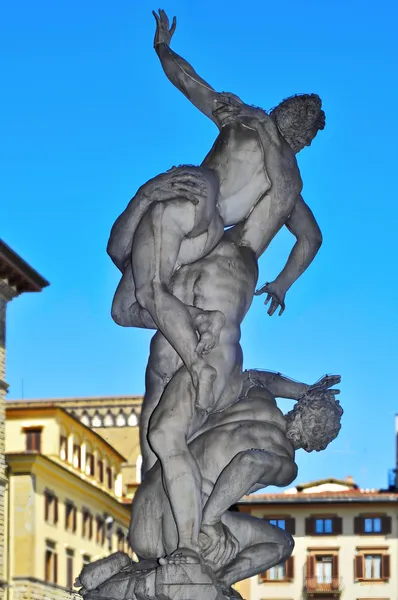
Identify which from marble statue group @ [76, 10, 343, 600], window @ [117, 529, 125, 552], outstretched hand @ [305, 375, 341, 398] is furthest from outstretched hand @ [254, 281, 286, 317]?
window @ [117, 529, 125, 552]

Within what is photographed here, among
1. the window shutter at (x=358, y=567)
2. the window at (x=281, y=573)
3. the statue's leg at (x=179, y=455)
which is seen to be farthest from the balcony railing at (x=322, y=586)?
the statue's leg at (x=179, y=455)

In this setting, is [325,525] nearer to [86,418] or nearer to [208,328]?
[86,418]

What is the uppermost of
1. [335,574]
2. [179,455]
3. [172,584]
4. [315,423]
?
[335,574]

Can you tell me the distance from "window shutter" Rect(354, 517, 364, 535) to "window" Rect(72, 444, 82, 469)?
13791 mm

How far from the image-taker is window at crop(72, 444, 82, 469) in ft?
232

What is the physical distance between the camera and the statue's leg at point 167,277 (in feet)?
32.4

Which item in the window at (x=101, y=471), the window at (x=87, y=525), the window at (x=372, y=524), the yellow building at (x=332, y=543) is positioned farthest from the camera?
the window at (x=101, y=471)

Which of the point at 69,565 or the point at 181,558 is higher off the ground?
the point at 69,565

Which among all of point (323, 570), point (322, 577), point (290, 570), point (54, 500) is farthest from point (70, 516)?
point (322, 577)

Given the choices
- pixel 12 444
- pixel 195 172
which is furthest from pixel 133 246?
pixel 12 444

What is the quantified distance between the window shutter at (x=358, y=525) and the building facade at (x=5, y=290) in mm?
13110

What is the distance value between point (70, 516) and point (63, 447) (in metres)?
2.90

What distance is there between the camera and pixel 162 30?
11.0 metres

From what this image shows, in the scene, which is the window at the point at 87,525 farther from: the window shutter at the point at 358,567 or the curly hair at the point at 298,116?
the curly hair at the point at 298,116
